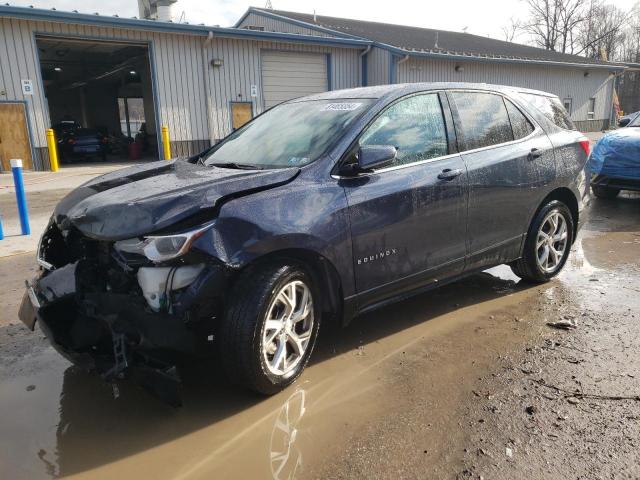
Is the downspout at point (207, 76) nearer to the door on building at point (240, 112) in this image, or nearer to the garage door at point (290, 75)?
the door on building at point (240, 112)

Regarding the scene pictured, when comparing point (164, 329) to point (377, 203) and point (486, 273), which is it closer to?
point (377, 203)

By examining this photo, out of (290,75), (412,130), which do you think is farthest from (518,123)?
(290,75)

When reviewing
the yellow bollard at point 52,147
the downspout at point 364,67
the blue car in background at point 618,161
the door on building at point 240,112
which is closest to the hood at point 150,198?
the blue car in background at point 618,161

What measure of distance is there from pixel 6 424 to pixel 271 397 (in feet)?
4.69

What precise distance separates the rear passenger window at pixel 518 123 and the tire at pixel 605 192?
5524 millimetres

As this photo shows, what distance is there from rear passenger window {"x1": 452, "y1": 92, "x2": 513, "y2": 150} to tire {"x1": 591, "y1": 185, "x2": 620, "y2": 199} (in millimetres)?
5820

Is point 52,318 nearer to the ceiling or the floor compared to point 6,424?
nearer to the ceiling

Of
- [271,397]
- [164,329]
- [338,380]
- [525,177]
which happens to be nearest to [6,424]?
[164,329]

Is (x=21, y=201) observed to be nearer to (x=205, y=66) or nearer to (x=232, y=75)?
(x=205, y=66)

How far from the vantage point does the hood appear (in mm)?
2648

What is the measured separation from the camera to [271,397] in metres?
3.00

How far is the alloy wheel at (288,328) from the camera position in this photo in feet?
9.50

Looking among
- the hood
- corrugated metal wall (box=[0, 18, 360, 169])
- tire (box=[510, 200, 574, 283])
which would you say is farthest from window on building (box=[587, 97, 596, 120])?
the hood

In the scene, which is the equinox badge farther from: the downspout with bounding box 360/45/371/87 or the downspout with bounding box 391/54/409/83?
the downspout with bounding box 360/45/371/87
